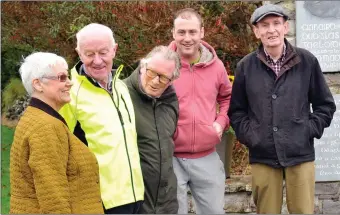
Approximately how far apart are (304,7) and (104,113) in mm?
2736

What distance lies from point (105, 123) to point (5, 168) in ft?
15.8

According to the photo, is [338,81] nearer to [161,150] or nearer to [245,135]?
[245,135]

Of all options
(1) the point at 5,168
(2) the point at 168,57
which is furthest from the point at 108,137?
(1) the point at 5,168

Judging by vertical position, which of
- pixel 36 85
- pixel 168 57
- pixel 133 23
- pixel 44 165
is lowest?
pixel 44 165


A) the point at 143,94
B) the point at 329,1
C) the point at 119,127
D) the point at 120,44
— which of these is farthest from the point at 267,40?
the point at 120,44

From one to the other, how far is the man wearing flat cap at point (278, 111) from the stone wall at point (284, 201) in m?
1.37

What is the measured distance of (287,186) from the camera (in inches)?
185

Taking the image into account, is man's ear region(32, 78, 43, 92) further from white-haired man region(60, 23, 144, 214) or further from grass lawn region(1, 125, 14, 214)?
grass lawn region(1, 125, 14, 214)

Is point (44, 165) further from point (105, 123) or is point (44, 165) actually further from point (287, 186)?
point (287, 186)

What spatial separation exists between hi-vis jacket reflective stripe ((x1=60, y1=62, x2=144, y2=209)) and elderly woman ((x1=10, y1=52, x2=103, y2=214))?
250mm

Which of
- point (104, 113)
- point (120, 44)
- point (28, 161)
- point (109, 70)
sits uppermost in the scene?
point (120, 44)

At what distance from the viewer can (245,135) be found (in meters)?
4.65

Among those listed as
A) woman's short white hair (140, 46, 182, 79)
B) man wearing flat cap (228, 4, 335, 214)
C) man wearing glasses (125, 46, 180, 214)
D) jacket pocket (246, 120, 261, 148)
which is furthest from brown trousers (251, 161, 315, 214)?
woman's short white hair (140, 46, 182, 79)

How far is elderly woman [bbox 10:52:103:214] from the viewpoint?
3367mm
